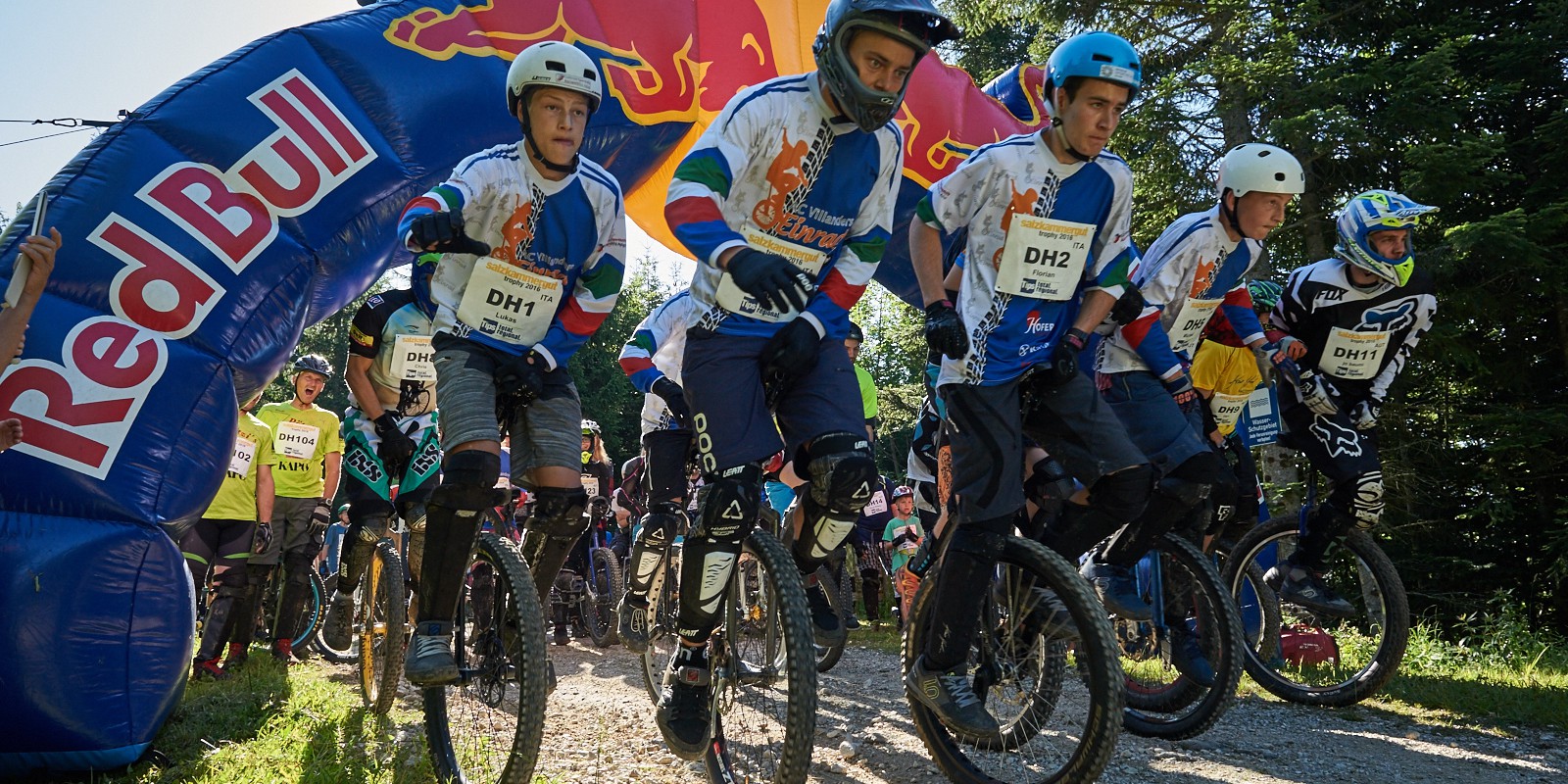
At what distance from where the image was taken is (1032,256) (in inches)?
159

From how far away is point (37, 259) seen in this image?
3.80 meters

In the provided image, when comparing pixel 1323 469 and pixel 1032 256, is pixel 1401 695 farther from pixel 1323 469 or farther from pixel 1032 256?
pixel 1032 256

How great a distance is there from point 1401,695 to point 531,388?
15.9ft

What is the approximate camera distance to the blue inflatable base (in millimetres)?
4234

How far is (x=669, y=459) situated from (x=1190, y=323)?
2.68 metres

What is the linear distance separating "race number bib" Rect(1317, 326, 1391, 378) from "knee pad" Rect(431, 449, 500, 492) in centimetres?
443

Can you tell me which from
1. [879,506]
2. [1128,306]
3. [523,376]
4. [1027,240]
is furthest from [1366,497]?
[879,506]

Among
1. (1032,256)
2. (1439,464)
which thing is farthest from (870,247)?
(1439,464)

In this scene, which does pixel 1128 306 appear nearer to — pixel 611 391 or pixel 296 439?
pixel 296 439

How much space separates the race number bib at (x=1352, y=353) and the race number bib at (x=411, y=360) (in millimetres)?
4761

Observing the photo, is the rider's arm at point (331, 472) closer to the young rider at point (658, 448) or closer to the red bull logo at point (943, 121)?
the young rider at point (658, 448)

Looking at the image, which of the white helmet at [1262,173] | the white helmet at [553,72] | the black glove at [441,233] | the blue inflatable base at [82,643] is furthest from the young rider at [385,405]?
the white helmet at [1262,173]

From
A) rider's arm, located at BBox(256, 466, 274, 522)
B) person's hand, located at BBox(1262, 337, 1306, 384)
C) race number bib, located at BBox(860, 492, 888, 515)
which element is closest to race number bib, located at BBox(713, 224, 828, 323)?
person's hand, located at BBox(1262, 337, 1306, 384)

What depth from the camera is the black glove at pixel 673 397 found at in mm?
5520
